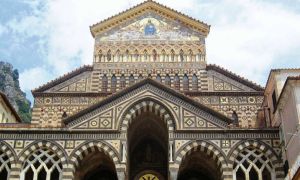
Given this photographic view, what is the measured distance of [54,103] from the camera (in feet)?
94.1

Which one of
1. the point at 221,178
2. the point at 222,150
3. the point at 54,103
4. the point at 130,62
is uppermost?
the point at 130,62

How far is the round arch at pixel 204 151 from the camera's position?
2039 centimetres

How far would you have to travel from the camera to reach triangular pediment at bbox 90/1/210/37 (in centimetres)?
3150

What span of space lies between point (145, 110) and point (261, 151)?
20.1 feet

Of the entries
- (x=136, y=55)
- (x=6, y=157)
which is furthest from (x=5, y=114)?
→ (x=136, y=55)

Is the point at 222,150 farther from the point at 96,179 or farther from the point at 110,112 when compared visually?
the point at 96,179

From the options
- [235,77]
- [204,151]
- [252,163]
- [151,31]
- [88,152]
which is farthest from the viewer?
[151,31]

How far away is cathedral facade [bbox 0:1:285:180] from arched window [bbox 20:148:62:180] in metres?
0.05

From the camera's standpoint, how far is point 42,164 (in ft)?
67.8

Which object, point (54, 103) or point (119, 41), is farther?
point (119, 41)

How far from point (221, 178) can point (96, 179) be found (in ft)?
24.1

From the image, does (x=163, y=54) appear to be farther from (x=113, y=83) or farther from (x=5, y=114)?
(x=5, y=114)

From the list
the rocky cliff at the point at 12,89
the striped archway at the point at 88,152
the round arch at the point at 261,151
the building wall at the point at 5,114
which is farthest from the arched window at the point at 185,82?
the rocky cliff at the point at 12,89

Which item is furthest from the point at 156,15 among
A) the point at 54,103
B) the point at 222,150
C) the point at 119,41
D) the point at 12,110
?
the point at 222,150
